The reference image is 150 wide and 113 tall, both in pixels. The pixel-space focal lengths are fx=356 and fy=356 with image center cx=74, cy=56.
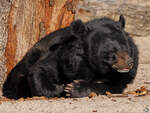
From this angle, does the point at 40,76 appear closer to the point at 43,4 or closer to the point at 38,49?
the point at 38,49

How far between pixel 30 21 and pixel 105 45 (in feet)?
5.91

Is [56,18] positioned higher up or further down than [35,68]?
higher up

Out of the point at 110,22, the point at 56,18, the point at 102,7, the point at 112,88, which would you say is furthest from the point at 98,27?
the point at 102,7

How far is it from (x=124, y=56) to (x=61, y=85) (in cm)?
120

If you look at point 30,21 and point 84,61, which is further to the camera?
point 30,21

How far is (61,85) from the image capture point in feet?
17.3

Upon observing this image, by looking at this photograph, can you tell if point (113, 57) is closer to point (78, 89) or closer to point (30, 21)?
point (78, 89)

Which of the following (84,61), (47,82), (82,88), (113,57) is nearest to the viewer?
(113,57)

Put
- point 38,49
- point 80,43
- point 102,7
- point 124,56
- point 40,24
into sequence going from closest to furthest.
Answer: point 124,56
point 80,43
point 38,49
point 40,24
point 102,7

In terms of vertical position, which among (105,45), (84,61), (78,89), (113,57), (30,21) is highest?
(30,21)

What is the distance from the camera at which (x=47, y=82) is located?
17.2 ft

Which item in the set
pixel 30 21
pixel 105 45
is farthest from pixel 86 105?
pixel 30 21

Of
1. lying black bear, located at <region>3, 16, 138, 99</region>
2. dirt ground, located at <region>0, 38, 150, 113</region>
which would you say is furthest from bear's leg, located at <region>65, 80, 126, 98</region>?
dirt ground, located at <region>0, 38, 150, 113</region>

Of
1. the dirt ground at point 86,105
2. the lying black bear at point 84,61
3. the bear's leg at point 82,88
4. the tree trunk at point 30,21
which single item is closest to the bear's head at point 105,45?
the lying black bear at point 84,61
